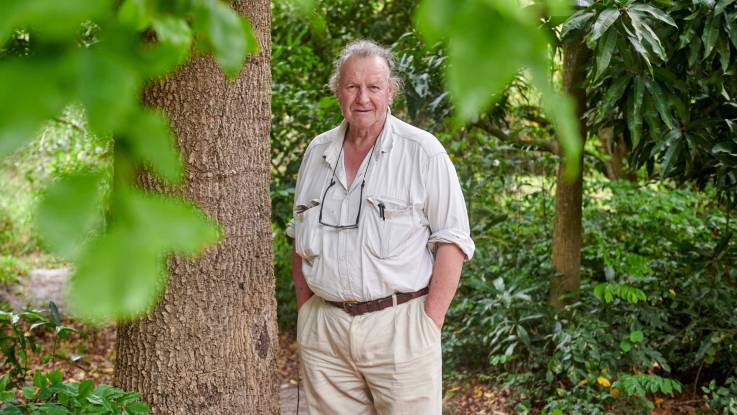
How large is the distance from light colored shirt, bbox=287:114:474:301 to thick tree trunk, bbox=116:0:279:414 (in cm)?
22

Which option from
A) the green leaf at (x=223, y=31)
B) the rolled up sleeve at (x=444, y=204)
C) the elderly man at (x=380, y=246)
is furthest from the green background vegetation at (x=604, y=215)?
the green leaf at (x=223, y=31)

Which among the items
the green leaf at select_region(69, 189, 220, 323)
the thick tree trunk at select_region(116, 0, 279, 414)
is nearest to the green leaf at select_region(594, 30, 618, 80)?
the thick tree trunk at select_region(116, 0, 279, 414)

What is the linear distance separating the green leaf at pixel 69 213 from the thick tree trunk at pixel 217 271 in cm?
198

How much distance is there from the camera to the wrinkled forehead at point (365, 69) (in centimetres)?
282

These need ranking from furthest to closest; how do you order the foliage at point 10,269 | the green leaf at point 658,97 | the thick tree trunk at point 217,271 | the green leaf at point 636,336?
the foliage at point 10,269, the green leaf at point 636,336, the green leaf at point 658,97, the thick tree trunk at point 217,271

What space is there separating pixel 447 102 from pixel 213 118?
2.63 m

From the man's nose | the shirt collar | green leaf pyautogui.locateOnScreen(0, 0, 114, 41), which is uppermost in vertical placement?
the man's nose

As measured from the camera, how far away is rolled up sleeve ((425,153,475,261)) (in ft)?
Result: 9.22

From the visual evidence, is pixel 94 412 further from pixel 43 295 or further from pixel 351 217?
pixel 43 295

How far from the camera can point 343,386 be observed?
3020 millimetres

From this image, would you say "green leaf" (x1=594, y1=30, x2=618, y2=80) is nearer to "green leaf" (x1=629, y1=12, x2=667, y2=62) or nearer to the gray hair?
"green leaf" (x1=629, y1=12, x2=667, y2=62)

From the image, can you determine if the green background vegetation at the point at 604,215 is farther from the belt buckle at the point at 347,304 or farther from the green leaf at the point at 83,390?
the belt buckle at the point at 347,304

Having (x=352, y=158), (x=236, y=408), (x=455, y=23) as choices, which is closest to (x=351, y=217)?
(x=352, y=158)

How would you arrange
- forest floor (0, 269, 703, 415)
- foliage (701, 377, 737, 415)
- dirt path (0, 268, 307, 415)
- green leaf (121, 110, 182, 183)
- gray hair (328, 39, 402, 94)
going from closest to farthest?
1. green leaf (121, 110, 182, 183)
2. gray hair (328, 39, 402, 94)
3. foliage (701, 377, 737, 415)
4. forest floor (0, 269, 703, 415)
5. dirt path (0, 268, 307, 415)
